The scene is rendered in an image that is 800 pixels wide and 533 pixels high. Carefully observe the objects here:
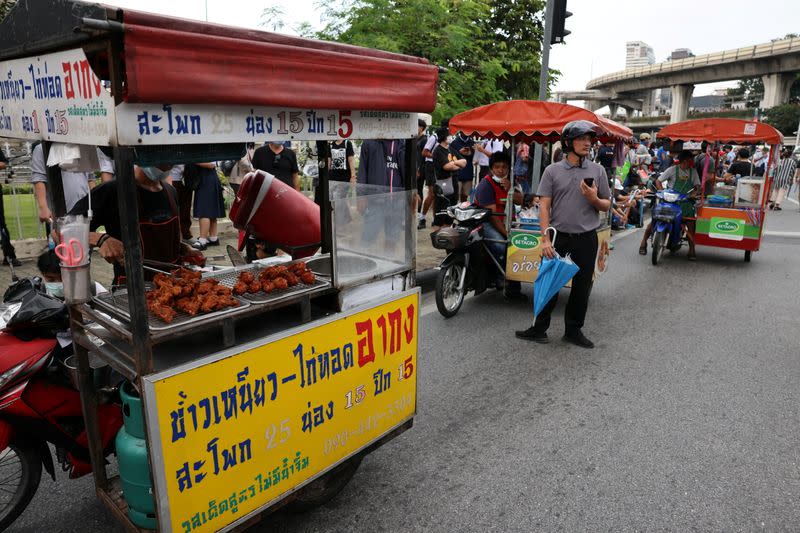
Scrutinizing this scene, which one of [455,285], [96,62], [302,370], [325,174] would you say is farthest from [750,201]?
[96,62]

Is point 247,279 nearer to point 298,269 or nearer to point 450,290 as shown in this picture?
point 298,269

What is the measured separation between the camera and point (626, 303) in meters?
6.70

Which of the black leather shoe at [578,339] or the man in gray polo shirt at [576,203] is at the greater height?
the man in gray polo shirt at [576,203]

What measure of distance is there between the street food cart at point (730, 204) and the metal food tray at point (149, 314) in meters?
8.66

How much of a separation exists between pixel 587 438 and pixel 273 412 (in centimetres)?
218

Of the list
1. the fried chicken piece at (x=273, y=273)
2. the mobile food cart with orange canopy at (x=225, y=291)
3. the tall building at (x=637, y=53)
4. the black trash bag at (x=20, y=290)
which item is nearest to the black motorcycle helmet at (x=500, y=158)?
→ the mobile food cart with orange canopy at (x=225, y=291)

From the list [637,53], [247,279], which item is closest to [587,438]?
[247,279]

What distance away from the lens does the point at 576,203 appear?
16.0 ft

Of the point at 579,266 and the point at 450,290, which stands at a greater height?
the point at 579,266

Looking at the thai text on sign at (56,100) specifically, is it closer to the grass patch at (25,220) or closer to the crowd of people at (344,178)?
the crowd of people at (344,178)

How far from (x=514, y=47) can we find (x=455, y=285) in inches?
724

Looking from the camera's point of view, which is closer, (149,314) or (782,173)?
(149,314)

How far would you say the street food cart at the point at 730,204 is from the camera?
28.0 ft

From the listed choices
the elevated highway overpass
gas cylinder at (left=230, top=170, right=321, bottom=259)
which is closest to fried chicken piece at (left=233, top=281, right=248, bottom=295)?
gas cylinder at (left=230, top=170, right=321, bottom=259)
